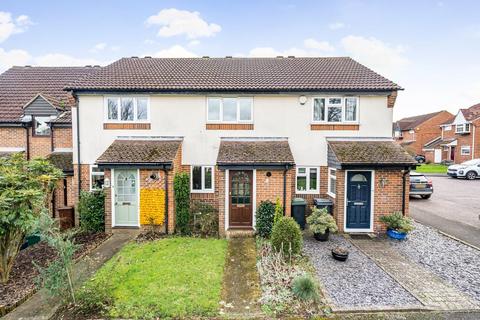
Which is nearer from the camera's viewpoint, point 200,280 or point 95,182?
point 200,280

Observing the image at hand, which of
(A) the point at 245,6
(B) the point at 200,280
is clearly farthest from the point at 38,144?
(A) the point at 245,6

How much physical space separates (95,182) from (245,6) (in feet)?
42.4

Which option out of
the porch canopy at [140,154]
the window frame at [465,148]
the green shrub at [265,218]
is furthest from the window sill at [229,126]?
the window frame at [465,148]

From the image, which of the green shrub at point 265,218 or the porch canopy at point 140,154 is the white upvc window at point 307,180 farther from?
the porch canopy at point 140,154

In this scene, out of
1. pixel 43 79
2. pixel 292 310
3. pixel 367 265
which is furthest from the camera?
pixel 43 79

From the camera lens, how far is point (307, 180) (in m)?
10.9

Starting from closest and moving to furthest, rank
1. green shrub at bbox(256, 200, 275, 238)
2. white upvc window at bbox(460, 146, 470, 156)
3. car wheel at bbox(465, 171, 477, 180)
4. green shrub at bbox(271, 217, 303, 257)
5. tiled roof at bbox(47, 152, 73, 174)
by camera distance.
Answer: green shrub at bbox(271, 217, 303, 257), green shrub at bbox(256, 200, 275, 238), tiled roof at bbox(47, 152, 73, 174), car wheel at bbox(465, 171, 477, 180), white upvc window at bbox(460, 146, 470, 156)

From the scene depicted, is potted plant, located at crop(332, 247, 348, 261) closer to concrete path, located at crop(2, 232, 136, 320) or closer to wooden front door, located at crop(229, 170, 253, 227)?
wooden front door, located at crop(229, 170, 253, 227)

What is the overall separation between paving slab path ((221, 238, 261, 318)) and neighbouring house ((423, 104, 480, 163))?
127ft

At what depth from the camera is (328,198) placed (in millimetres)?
10711

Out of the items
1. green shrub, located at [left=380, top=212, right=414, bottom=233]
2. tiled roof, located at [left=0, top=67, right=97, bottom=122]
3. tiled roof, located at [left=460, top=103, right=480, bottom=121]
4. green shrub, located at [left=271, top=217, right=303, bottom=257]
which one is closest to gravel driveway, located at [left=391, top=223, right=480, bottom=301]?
green shrub, located at [left=380, top=212, right=414, bottom=233]

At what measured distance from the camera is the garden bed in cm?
534

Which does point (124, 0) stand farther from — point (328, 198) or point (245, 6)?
point (328, 198)

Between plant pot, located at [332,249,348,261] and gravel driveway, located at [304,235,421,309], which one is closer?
gravel driveway, located at [304,235,421,309]
